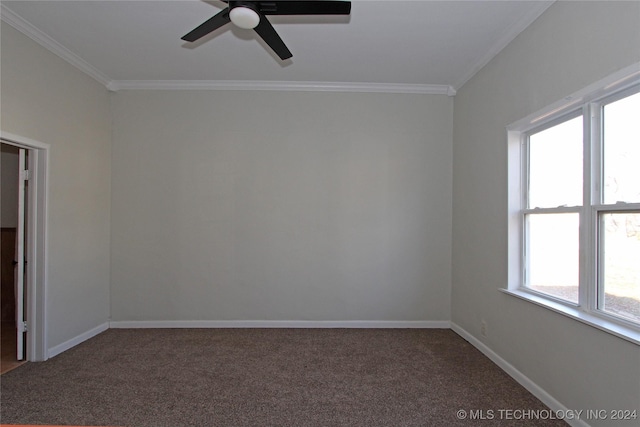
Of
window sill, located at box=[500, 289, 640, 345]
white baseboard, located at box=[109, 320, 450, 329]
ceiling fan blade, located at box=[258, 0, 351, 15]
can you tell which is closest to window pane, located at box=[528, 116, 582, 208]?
window sill, located at box=[500, 289, 640, 345]

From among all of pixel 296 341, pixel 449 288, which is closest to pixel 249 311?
pixel 296 341

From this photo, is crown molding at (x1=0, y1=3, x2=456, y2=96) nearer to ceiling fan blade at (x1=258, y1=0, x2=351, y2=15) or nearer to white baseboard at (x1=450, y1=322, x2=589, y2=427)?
ceiling fan blade at (x1=258, y1=0, x2=351, y2=15)

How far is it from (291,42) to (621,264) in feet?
9.60

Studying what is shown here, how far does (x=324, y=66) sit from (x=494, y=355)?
3221mm

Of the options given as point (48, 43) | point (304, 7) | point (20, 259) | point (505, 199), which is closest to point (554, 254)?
point (505, 199)

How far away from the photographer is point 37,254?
293 centimetres

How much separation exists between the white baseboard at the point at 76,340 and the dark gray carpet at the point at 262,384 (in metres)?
0.08

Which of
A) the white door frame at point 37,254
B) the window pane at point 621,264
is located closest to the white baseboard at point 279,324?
the white door frame at point 37,254

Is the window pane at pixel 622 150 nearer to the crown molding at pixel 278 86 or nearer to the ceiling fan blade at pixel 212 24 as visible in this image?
the crown molding at pixel 278 86

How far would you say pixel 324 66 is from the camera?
3.45 m

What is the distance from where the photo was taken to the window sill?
1.72m

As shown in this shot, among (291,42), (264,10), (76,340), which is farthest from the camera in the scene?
(76,340)

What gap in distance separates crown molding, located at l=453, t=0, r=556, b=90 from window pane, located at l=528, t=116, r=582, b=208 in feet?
2.72

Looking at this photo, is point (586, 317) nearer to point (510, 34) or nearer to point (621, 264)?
point (621, 264)
